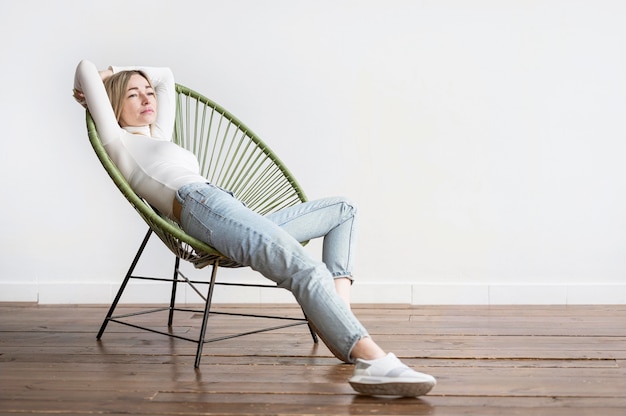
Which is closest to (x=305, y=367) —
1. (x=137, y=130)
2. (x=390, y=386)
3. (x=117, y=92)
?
(x=390, y=386)

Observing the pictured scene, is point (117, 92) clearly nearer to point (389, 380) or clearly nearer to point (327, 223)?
point (327, 223)

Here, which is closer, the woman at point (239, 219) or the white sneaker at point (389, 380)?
the white sneaker at point (389, 380)

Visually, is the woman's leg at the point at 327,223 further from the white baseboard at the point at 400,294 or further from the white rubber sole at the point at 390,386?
the white baseboard at the point at 400,294

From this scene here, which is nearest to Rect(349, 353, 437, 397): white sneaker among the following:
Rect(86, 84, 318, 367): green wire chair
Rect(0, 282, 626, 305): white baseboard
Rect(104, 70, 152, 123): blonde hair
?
Rect(86, 84, 318, 367): green wire chair

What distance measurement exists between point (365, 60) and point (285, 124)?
43 cm

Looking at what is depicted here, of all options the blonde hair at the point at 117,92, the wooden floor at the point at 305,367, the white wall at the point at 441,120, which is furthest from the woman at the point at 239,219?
the white wall at the point at 441,120

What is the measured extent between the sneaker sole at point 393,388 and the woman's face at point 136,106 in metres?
1.19

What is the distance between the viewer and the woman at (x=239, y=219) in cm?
195

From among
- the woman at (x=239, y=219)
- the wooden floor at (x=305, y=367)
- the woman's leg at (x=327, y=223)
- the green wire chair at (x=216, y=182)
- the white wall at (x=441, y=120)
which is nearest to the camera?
the wooden floor at (x=305, y=367)

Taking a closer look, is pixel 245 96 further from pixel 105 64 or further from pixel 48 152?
pixel 48 152

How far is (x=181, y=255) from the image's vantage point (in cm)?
241

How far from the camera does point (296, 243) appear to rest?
2139mm

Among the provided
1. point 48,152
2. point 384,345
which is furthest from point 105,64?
point 384,345

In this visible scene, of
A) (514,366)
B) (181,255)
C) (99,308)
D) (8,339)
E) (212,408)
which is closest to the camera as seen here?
(212,408)
